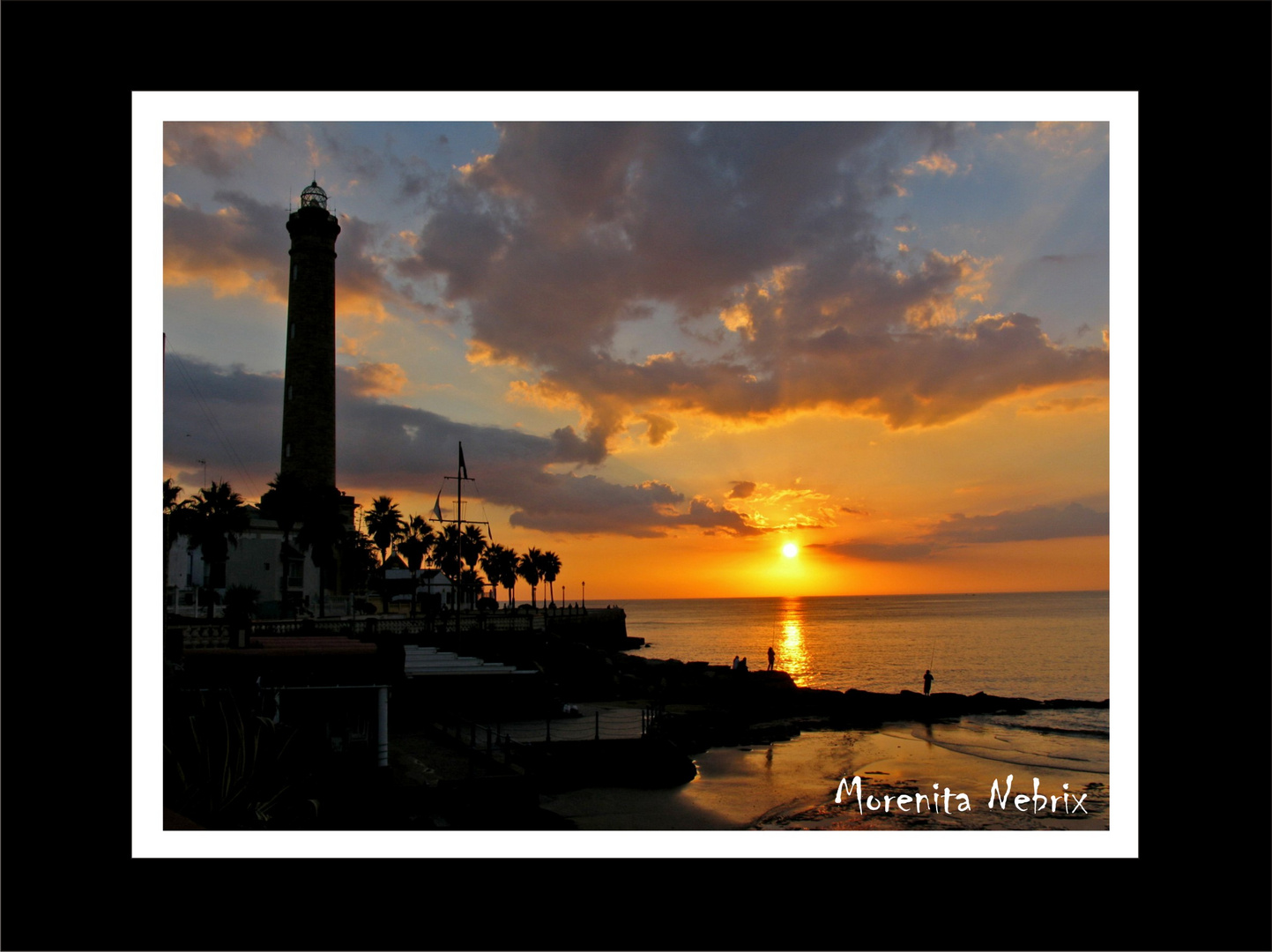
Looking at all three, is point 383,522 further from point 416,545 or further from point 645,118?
point 645,118

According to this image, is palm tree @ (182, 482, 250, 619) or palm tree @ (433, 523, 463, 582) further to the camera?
palm tree @ (433, 523, 463, 582)

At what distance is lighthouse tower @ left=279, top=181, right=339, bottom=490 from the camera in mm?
53781

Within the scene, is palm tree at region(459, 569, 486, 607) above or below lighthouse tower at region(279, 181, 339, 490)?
below

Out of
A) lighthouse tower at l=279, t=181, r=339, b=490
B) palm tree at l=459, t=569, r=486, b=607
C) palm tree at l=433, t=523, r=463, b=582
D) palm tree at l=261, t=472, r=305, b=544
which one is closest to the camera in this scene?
palm tree at l=261, t=472, r=305, b=544

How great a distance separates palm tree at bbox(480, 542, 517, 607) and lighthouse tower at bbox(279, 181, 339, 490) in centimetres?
5083

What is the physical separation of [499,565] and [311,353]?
55.8 m

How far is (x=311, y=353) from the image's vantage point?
5444 centimetres

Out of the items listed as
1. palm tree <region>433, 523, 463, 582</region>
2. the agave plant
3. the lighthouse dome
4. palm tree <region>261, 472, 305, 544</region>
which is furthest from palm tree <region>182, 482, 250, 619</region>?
the agave plant

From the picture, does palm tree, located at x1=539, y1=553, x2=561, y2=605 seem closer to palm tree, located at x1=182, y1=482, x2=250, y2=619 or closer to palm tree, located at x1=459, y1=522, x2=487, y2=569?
palm tree, located at x1=459, y1=522, x2=487, y2=569
